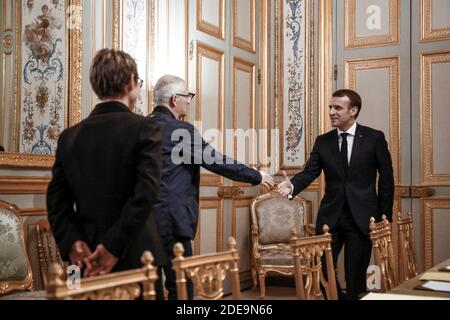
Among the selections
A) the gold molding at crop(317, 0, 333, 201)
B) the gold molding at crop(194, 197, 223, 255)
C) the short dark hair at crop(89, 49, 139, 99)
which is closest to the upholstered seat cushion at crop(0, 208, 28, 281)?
the short dark hair at crop(89, 49, 139, 99)

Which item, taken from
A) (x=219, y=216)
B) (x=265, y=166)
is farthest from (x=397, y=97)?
(x=219, y=216)

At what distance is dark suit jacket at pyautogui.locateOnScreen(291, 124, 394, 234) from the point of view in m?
3.57

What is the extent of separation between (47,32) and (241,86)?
2.13m

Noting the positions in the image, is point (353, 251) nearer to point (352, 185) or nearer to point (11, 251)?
point (352, 185)

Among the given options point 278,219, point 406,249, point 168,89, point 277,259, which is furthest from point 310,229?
point 168,89

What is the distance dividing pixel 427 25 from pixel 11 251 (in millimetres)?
3777

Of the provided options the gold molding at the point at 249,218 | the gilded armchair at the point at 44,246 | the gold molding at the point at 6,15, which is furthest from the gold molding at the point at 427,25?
the gilded armchair at the point at 44,246

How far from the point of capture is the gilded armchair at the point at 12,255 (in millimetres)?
3020

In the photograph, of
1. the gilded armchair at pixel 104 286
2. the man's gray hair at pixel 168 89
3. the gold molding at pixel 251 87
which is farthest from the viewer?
the gold molding at pixel 251 87

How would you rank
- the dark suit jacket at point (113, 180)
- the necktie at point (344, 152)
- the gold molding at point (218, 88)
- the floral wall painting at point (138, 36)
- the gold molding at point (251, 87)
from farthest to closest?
the gold molding at point (251, 87)
the gold molding at point (218, 88)
the floral wall painting at point (138, 36)
the necktie at point (344, 152)
the dark suit jacket at point (113, 180)

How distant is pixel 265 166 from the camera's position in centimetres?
560

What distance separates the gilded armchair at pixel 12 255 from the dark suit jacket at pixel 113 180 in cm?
118

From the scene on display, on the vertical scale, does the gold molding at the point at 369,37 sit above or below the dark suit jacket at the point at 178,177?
above

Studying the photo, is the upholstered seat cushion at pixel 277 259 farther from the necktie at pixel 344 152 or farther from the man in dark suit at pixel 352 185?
the necktie at pixel 344 152
